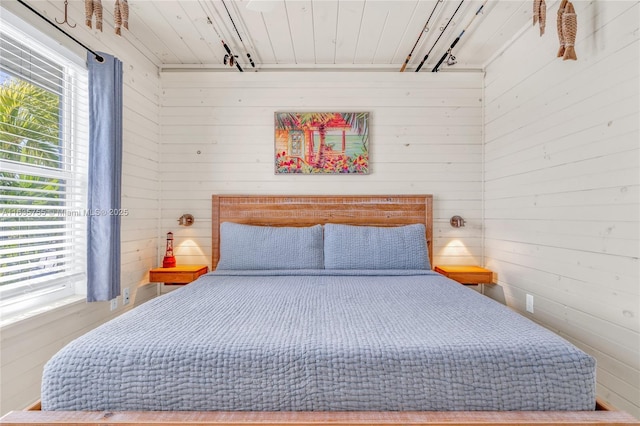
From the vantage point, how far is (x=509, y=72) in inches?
103

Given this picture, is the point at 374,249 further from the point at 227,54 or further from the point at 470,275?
the point at 227,54

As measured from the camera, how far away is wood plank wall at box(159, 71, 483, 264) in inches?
119

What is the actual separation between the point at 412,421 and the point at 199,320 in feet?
2.81

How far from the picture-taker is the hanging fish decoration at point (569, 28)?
171 cm

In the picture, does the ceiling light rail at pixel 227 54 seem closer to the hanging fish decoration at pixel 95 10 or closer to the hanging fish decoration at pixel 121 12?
the hanging fish decoration at pixel 121 12

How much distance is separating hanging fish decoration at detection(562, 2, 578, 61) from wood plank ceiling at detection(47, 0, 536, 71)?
483 millimetres

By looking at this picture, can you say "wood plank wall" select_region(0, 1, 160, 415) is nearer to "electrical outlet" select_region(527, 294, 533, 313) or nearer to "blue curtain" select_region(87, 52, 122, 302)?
"blue curtain" select_region(87, 52, 122, 302)

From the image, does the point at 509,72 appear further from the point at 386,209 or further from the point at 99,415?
the point at 99,415

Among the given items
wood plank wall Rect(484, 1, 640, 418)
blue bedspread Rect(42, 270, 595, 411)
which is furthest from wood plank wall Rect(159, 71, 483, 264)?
blue bedspread Rect(42, 270, 595, 411)

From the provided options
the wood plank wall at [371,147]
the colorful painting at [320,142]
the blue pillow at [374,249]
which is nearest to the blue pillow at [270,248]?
the blue pillow at [374,249]

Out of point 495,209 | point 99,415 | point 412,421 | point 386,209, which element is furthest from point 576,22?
point 99,415

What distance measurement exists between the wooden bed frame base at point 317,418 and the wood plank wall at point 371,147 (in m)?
2.08

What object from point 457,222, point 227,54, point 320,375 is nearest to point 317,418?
point 320,375

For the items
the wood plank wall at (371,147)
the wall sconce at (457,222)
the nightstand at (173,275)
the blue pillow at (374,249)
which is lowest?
the nightstand at (173,275)
